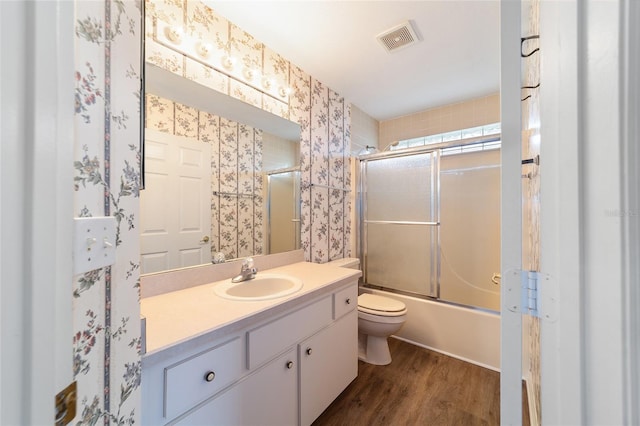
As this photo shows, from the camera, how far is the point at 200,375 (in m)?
0.83

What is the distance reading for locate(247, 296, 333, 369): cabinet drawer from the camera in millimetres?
999

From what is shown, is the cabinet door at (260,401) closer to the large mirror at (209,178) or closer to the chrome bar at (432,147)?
the large mirror at (209,178)

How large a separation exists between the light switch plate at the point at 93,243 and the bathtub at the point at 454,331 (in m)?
2.29

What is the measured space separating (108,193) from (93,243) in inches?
4.6

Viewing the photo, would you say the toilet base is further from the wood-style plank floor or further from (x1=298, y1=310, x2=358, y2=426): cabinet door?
(x1=298, y1=310, x2=358, y2=426): cabinet door

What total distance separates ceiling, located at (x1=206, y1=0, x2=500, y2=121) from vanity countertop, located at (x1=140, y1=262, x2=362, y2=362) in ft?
5.13

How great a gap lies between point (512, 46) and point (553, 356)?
602 mm

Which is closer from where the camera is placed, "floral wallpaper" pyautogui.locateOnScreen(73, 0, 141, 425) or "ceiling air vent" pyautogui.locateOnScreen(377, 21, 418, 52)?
"floral wallpaper" pyautogui.locateOnScreen(73, 0, 141, 425)

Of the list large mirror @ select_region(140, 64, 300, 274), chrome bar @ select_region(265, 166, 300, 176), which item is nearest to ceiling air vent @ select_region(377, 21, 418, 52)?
large mirror @ select_region(140, 64, 300, 274)

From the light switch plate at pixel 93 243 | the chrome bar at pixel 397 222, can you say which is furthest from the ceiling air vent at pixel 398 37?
the light switch plate at pixel 93 243

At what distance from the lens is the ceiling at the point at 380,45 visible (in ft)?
4.54

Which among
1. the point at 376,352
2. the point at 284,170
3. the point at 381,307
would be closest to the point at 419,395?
the point at 376,352

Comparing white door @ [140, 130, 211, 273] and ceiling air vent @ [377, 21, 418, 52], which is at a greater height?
ceiling air vent @ [377, 21, 418, 52]

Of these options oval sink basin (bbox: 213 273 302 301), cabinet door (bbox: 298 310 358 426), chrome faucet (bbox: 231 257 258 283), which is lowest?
cabinet door (bbox: 298 310 358 426)
